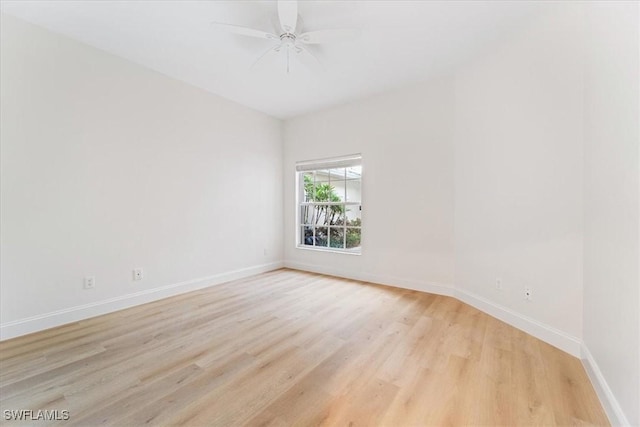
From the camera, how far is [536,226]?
7.33 ft

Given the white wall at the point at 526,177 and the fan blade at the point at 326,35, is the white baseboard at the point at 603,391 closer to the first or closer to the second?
the white wall at the point at 526,177

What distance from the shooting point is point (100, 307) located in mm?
2697

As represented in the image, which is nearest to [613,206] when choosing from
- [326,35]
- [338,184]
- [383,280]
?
[326,35]

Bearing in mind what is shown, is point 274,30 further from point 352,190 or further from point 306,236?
point 306,236

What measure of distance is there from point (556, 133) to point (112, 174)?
4.19 metres

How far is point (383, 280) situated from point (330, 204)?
59.6 inches

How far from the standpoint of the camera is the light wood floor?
1394mm

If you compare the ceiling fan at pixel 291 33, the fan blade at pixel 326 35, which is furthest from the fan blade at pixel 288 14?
the fan blade at pixel 326 35

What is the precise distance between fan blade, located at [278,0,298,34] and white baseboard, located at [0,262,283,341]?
3.14m

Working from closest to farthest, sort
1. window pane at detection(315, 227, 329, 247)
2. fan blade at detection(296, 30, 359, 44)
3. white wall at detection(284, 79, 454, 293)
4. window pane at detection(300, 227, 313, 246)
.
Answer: fan blade at detection(296, 30, 359, 44) → white wall at detection(284, 79, 454, 293) → window pane at detection(315, 227, 329, 247) → window pane at detection(300, 227, 313, 246)

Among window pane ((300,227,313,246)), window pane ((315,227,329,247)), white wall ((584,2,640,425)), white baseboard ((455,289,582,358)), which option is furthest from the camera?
window pane ((300,227,313,246))

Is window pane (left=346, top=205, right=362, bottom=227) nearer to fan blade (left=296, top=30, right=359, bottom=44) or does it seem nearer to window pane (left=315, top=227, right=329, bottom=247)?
window pane (left=315, top=227, right=329, bottom=247)

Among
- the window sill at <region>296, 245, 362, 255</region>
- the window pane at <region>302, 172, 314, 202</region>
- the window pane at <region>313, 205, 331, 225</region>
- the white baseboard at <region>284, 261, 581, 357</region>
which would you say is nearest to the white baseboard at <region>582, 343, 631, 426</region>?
the white baseboard at <region>284, 261, 581, 357</region>

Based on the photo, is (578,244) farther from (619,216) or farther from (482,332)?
(482,332)
